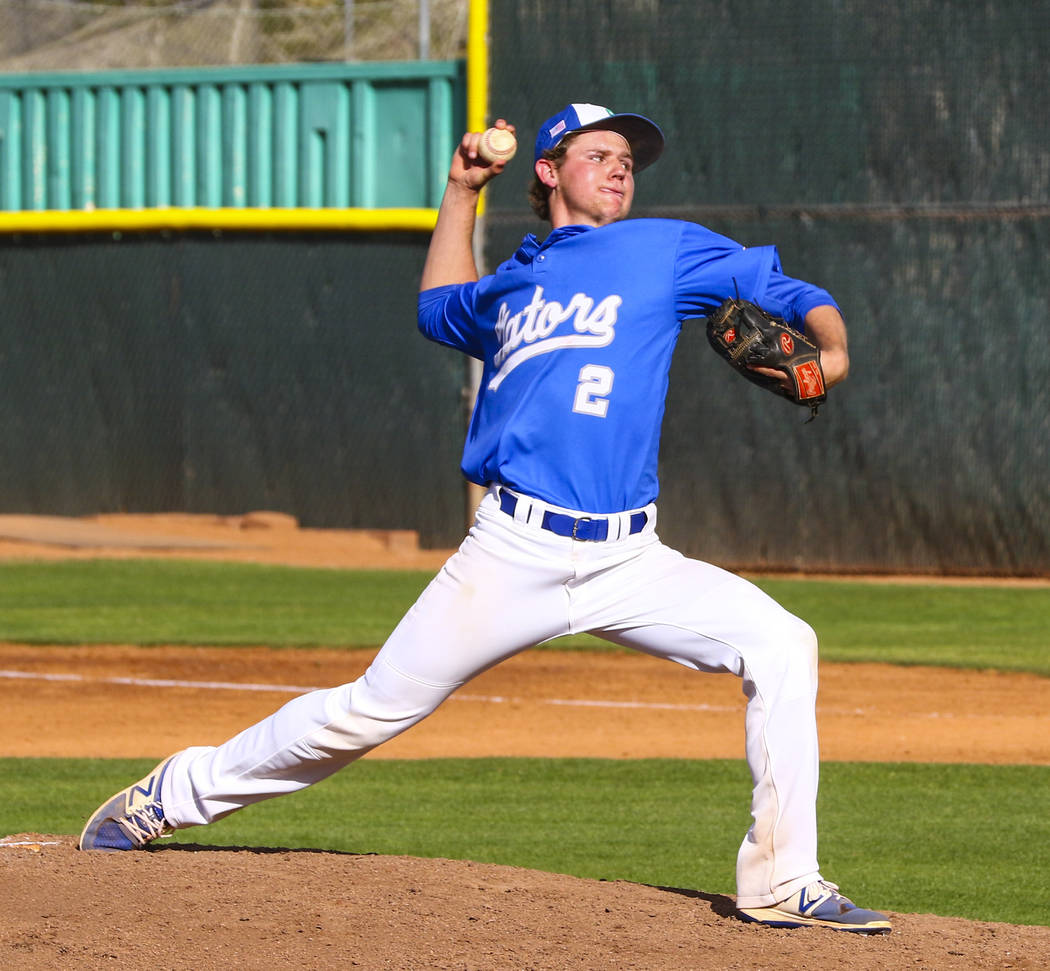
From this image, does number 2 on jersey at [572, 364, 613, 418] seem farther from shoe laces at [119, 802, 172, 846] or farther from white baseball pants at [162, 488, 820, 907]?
shoe laces at [119, 802, 172, 846]

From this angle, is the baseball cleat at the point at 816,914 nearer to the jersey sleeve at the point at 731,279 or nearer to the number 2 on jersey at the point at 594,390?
the number 2 on jersey at the point at 594,390

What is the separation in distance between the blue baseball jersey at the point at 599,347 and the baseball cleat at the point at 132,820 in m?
1.24

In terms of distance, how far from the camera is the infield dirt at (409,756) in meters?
3.69

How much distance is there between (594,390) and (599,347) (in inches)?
4.1

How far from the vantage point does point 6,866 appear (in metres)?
4.32

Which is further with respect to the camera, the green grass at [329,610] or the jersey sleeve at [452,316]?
the green grass at [329,610]

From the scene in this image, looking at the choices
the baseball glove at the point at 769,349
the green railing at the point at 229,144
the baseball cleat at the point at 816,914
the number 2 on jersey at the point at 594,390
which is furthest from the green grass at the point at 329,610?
the number 2 on jersey at the point at 594,390

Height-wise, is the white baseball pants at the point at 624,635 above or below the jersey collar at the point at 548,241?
below

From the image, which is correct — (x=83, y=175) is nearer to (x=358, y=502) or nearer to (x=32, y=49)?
(x=358, y=502)

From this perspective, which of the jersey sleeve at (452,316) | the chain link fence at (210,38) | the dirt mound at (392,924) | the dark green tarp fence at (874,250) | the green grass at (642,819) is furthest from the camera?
the chain link fence at (210,38)

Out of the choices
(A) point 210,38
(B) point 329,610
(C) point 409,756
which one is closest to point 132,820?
(C) point 409,756

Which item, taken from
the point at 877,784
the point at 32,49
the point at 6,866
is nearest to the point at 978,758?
the point at 877,784

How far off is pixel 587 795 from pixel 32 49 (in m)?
18.9

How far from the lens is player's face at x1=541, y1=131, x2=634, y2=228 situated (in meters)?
4.16
